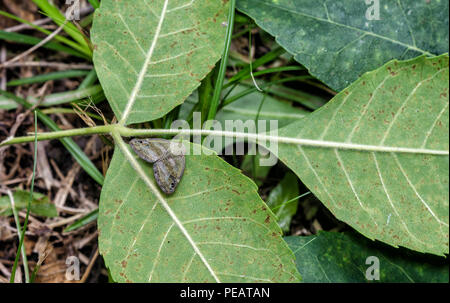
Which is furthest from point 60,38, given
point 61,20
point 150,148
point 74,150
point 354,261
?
point 354,261

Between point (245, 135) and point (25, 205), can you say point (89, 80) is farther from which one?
point (245, 135)

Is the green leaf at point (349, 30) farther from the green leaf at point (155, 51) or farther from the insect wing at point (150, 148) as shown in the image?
the insect wing at point (150, 148)

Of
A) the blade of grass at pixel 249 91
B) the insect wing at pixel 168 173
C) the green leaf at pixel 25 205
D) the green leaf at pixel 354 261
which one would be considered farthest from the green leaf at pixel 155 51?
the green leaf at pixel 354 261

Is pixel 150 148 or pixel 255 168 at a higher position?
pixel 150 148

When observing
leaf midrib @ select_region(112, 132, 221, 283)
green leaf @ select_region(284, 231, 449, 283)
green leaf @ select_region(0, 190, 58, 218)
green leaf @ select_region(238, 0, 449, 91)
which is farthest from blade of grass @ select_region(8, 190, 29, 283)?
green leaf @ select_region(238, 0, 449, 91)

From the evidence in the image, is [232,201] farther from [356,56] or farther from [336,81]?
[356,56]

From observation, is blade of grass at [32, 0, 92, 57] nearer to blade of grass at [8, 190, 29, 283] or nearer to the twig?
the twig

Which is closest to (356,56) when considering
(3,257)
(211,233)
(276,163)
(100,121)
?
(276,163)
